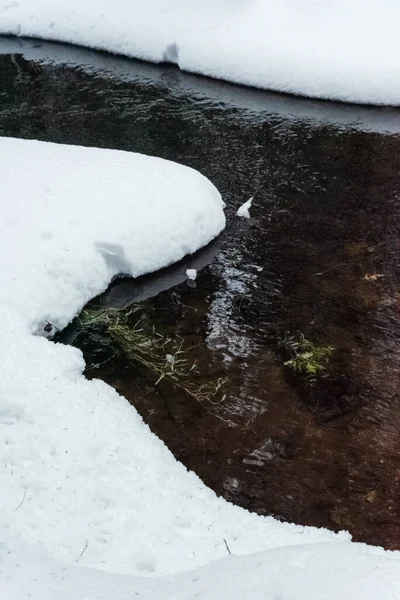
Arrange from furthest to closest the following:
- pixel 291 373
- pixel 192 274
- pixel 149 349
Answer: pixel 192 274 < pixel 149 349 < pixel 291 373

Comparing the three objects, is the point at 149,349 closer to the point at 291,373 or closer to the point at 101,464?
the point at 291,373

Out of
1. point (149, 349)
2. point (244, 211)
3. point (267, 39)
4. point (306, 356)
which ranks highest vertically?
point (267, 39)

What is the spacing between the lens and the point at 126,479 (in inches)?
205

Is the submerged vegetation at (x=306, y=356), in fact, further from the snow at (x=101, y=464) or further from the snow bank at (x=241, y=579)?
the snow bank at (x=241, y=579)

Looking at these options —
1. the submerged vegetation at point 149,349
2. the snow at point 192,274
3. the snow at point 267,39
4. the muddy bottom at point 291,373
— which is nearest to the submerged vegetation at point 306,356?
the muddy bottom at point 291,373

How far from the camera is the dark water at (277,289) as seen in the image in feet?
19.0

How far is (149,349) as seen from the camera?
7.14 meters

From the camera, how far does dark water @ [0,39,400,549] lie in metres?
5.78

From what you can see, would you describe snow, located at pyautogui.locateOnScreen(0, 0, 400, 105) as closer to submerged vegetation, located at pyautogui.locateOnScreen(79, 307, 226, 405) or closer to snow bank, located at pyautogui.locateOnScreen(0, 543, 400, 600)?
submerged vegetation, located at pyautogui.locateOnScreen(79, 307, 226, 405)

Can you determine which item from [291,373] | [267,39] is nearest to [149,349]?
[291,373]

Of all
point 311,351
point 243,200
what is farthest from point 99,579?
point 243,200

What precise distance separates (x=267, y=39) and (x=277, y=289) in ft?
28.8

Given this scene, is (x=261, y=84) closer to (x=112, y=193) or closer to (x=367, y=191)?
(x=367, y=191)

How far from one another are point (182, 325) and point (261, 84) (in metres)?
8.48
